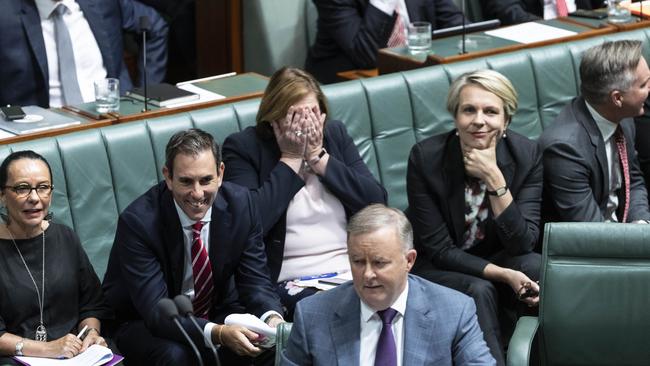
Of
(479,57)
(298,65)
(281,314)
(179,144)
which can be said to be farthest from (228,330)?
(298,65)

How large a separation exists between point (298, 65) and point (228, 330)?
8.31ft

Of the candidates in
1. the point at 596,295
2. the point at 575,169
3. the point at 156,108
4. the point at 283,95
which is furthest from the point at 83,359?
the point at 575,169

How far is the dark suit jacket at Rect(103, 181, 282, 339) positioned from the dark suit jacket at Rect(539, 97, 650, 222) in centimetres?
103

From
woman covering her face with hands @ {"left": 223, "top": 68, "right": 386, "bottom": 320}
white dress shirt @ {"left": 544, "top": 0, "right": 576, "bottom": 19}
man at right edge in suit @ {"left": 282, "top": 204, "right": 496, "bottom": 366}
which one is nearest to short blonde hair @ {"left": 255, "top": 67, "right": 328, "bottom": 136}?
woman covering her face with hands @ {"left": 223, "top": 68, "right": 386, "bottom": 320}

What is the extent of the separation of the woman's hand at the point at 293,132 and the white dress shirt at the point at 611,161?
101 centimetres

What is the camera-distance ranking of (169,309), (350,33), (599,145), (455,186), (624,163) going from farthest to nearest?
(350,33), (624,163), (599,145), (455,186), (169,309)

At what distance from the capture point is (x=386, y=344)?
2949 mm

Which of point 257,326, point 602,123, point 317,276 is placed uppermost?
point 602,123

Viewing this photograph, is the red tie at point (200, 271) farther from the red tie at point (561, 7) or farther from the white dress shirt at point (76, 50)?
the red tie at point (561, 7)

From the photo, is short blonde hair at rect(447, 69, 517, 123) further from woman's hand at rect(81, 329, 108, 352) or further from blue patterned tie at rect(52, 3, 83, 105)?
blue patterned tie at rect(52, 3, 83, 105)

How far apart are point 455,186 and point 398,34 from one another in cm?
163

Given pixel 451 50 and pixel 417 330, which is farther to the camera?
pixel 451 50

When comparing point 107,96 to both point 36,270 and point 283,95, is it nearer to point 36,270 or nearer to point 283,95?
point 283,95

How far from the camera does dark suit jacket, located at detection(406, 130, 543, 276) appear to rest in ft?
12.9
